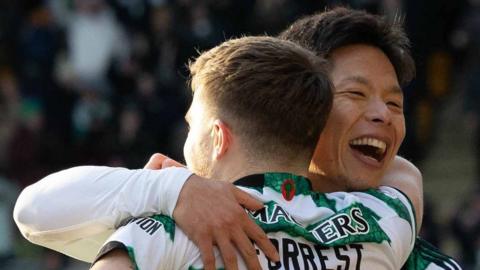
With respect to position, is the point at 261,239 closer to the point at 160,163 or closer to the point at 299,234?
the point at 299,234

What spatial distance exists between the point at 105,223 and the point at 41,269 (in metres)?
9.48

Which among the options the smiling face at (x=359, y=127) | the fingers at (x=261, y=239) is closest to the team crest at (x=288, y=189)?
the fingers at (x=261, y=239)

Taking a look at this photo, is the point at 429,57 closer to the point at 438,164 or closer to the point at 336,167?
the point at 438,164

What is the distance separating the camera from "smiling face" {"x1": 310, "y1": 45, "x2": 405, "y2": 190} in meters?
3.51

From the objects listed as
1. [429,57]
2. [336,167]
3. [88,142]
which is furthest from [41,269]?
[336,167]

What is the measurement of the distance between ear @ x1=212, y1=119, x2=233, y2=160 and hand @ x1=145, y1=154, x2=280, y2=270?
69mm

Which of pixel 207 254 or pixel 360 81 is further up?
pixel 360 81

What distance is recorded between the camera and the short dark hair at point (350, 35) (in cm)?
360

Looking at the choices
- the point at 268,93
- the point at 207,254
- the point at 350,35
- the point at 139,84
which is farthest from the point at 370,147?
the point at 139,84

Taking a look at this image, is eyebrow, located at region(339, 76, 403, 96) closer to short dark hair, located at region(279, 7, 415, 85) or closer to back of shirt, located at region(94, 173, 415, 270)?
short dark hair, located at region(279, 7, 415, 85)

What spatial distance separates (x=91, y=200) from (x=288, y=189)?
0.43 m

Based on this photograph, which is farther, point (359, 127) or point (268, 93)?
point (359, 127)

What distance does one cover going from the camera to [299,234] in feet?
9.78

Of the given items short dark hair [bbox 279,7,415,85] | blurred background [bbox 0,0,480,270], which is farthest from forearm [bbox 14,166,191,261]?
blurred background [bbox 0,0,480,270]
